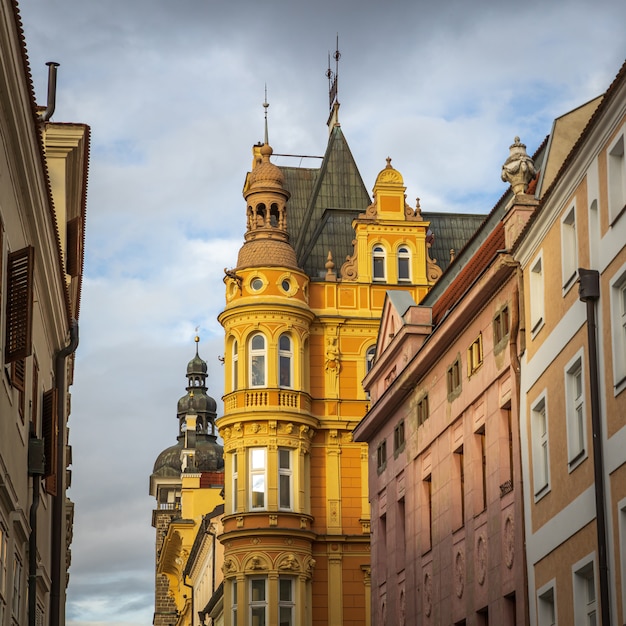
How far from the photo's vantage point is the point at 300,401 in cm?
5503

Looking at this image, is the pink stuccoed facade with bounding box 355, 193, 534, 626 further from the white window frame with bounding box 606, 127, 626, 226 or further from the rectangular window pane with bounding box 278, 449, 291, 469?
the rectangular window pane with bounding box 278, 449, 291, 469

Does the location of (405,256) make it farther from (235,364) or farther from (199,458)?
(199,458)

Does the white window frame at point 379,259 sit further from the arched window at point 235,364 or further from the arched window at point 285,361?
the arched window at point 235,364

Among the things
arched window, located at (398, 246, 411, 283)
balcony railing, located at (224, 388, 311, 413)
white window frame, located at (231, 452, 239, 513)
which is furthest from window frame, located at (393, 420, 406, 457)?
arched window, located at (398, 246, 411, 283)

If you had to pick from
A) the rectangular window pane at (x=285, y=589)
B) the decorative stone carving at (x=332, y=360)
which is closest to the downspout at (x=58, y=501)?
the rectangular window pane at (x=285, y=589)

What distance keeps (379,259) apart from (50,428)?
3124 cm

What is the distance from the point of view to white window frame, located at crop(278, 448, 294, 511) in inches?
2134

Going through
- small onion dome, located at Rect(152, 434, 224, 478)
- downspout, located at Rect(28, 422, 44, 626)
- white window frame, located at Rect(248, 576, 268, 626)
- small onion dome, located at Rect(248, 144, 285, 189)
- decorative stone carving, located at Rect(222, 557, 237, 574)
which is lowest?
downspout, located at Rect(28, 422, 44, 626)

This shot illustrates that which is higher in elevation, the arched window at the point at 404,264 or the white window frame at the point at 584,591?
the arched window at the point at 404,264

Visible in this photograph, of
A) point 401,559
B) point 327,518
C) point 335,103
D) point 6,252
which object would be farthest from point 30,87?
point 335,103

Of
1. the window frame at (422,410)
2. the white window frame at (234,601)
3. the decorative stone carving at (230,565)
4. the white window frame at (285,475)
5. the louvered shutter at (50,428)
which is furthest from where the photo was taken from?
the white window frame at (285,475)

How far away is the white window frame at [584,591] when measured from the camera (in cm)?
2569

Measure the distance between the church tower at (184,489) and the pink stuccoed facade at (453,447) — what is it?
5173cm

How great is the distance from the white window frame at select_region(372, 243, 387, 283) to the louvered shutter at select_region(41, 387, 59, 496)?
29.9 metres
